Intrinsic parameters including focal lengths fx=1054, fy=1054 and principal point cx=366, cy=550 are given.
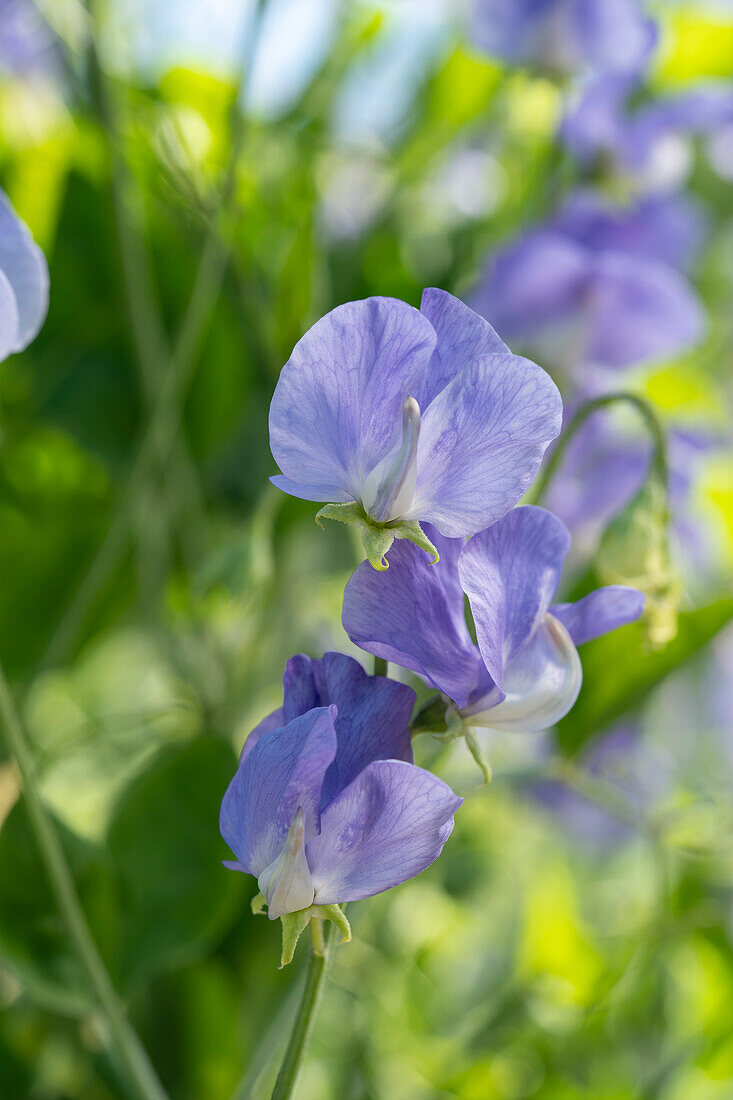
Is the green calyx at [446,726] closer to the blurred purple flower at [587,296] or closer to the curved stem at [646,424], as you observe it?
the curved stem at [646,424]

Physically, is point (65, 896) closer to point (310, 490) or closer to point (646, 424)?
point (310, 490)

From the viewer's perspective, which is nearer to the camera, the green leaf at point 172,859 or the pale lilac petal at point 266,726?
the pale lilac petal at point 266,726

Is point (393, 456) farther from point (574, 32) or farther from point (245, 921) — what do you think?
point (574, 32)

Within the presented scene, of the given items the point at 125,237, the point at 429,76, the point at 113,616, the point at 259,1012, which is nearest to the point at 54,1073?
the point at 259,1012

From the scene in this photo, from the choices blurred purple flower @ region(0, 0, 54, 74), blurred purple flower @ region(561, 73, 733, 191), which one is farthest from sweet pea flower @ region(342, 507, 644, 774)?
blurred purple flower @ region(0, 0, 54, 74)

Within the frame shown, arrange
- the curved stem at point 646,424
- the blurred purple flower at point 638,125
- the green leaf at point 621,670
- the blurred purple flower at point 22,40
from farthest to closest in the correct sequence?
the blurred purple flower at point 22,40, the blurred purple flower at point 638,125, the green leaf at point 621,670, the curved stem at point 646,424

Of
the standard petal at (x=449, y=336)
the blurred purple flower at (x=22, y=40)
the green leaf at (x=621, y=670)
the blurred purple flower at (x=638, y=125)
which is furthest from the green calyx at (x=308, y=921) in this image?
the blurred purple flower at (x=22, y=40)

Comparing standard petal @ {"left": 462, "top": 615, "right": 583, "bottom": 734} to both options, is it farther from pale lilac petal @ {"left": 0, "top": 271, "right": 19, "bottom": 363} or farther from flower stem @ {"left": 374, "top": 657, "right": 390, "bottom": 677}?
pale lilac petal @ {"left": 0, "top": 271, "right": 19, "bottom": 363}
